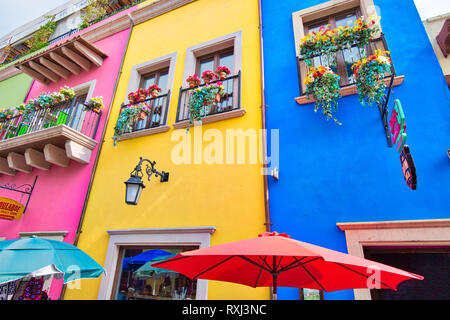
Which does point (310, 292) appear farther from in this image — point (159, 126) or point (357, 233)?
point (159, 126)

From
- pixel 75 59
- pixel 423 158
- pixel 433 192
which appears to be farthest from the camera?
pixel 75 59

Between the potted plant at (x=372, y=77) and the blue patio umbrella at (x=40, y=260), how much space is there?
187 inches

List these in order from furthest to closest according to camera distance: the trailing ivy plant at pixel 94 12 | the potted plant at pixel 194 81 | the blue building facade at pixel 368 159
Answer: the trailing ivy plant at pixel 94 12 → the potted plant at pixel 194 81 → the blue building facade at pixel 368 159

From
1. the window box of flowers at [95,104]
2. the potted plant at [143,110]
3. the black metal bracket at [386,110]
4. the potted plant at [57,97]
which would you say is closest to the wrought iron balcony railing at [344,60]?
the black metal bracket at [386,110]

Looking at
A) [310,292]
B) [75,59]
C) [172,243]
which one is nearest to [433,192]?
[310,292]

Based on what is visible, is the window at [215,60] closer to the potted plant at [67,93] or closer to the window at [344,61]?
the window at [344,61]

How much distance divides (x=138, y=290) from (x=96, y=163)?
318 centimetres

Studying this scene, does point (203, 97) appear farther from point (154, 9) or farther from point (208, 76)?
point (154, 9)

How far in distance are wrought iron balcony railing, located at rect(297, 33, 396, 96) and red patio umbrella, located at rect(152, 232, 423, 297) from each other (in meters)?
3.14

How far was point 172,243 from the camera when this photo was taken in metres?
4.55

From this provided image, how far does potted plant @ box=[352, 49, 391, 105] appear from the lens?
3875 mm

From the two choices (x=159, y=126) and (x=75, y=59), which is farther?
(x=75, y=59)

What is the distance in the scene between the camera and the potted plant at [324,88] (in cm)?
419

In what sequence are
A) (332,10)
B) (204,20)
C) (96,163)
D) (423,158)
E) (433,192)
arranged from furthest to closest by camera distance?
(204,20) → (96,163) → (332,10) → (423,158) → (433,192)
